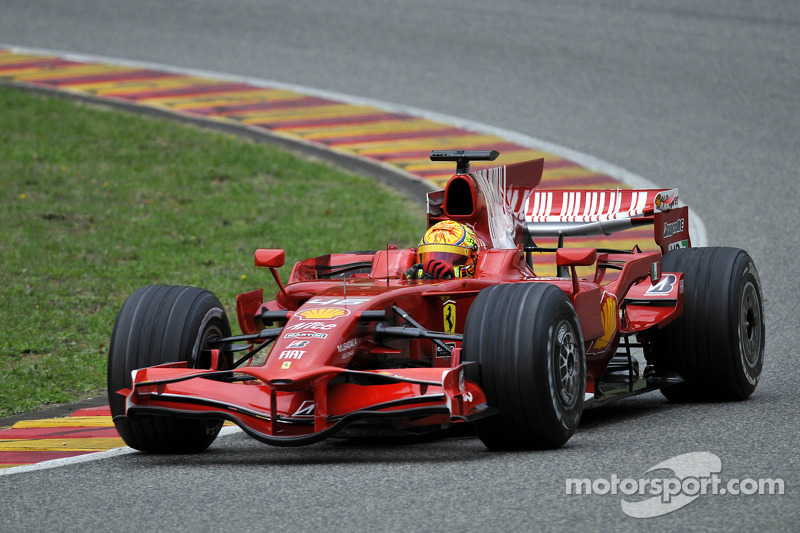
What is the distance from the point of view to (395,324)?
706 centimetres

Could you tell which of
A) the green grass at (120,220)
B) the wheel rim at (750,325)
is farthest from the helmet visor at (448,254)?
the green grass at (120,220)

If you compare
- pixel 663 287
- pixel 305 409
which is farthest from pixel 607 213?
pixel 305 409

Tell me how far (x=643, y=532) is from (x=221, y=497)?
1935 millimetres

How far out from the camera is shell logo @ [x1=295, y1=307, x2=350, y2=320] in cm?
676

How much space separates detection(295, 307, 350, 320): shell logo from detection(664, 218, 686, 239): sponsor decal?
10.7ft

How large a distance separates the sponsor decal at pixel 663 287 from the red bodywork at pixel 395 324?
0.03 feet

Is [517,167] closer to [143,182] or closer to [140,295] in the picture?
[140,295]

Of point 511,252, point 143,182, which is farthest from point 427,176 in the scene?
point 511,252

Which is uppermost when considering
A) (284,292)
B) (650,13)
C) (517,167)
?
(650,13)

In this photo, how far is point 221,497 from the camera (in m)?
5.78

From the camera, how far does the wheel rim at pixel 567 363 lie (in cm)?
669

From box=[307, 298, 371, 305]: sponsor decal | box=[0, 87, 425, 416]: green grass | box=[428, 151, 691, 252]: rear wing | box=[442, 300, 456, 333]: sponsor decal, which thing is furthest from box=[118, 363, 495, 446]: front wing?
box=[0, 87, 425, 416]: green grass

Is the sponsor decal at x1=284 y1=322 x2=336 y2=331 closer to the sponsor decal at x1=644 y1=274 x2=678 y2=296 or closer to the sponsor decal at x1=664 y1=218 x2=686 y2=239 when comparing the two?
the sponsor decal at x1=644 y1=274 x2=678 y2=296

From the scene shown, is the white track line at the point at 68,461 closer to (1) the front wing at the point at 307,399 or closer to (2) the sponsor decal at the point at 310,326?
(1) the front wing at the point at 307,399
